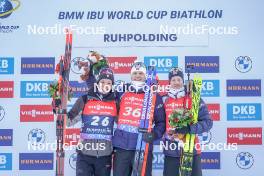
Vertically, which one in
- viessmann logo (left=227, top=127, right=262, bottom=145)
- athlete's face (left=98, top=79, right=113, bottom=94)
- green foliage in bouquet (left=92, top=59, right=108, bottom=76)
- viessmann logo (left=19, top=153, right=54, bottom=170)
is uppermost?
green foliage in bouquet (left=92, top=59, right=108, bottom=76)

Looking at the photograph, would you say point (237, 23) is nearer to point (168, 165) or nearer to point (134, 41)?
point (134, 41)

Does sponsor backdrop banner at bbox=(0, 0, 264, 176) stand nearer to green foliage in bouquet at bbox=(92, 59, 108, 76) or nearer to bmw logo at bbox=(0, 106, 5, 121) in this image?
bmw logo at bbox=(0, 106, 5, 121)

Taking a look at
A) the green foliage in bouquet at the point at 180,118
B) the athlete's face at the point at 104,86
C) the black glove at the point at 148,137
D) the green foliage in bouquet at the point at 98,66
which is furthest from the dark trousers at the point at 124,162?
the green foliage in bouquet at the point at 98,66

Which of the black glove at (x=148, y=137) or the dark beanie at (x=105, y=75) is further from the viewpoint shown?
the dark beanie at (x=105, y=75)

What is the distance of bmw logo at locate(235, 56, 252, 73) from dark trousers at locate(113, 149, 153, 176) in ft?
6.69

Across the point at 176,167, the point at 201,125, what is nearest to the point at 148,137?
the point at 176,167

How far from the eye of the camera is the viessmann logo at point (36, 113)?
19.0 ft

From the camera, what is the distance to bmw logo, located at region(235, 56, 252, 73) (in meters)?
5.66

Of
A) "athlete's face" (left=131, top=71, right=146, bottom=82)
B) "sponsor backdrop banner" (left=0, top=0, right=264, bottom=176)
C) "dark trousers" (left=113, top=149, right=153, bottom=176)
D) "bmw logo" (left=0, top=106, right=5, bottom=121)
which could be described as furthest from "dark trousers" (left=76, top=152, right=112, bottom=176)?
"bmw logo" (left=0, top=106, right=5, bottom=121)

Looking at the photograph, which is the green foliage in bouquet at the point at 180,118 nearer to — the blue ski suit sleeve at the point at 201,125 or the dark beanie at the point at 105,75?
the blue ski suit sleeve at the point at 201,125

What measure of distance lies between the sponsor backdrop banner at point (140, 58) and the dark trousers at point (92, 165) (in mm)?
1212

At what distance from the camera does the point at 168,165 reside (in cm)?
473

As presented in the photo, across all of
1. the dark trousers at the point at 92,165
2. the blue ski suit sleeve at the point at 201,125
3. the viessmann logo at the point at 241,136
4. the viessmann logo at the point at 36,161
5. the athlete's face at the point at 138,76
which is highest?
the athlete's face at the point at 138,76

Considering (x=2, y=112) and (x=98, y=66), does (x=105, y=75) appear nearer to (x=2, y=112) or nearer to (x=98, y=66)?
(x=98, y=66)
